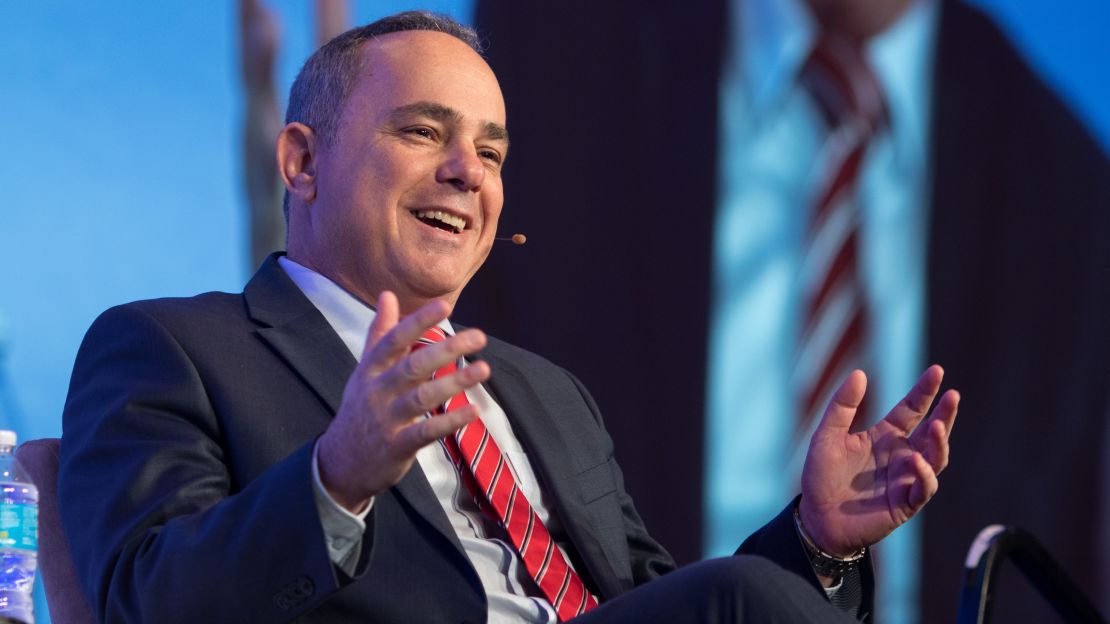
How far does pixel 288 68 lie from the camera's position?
8.73ft

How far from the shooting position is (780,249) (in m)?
3.23

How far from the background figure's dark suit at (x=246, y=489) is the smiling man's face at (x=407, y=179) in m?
0.13

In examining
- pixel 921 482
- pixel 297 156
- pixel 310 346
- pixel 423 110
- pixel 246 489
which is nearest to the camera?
pixel 246 489

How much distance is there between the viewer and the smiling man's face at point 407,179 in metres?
1.94

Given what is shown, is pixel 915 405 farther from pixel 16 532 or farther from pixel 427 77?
pixel 16 532

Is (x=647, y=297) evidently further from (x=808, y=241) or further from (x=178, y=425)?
(x=178, y=425)

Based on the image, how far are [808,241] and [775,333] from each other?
0.27 metres

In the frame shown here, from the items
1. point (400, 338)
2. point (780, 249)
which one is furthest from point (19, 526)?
point (780, 249)

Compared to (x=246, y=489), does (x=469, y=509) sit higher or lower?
lower

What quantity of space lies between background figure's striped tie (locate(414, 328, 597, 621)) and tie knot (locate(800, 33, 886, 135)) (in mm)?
1943

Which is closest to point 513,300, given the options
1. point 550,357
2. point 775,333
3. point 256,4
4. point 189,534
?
point 550,357

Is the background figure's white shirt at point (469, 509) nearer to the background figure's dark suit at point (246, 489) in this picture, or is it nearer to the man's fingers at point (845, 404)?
the background figure's dark suit at point (246, 489)

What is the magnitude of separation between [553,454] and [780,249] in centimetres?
155

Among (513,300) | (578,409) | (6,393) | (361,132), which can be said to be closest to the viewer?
(361,132)
